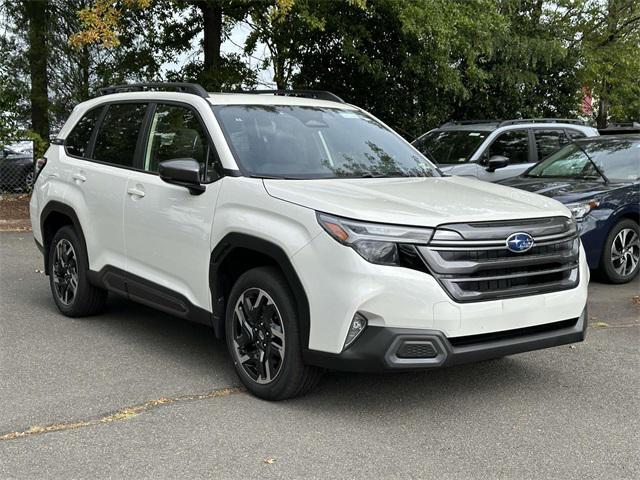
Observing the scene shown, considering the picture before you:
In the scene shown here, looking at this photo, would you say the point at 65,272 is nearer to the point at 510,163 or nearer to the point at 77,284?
the point at 77,284

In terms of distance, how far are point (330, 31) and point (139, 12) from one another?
3.52 metres

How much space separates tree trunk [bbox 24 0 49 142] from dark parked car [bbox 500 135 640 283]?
962 cm

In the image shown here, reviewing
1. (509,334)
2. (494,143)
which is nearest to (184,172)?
(509,334)

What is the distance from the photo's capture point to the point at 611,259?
8109mm

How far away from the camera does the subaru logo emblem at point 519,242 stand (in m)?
4.17

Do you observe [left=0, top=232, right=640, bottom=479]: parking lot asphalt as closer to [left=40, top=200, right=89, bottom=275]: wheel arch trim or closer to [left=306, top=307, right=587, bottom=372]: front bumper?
[left=306, top=307, right=587, bottom=372]: front bumper

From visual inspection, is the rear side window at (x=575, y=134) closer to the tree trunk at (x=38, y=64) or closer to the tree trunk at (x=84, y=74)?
the tree trunk at (x=84, y=74)

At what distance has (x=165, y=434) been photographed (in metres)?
4.03

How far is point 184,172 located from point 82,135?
2230mm

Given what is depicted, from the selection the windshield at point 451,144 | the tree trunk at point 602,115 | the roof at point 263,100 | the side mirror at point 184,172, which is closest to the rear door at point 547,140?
the windshield at point 451,144

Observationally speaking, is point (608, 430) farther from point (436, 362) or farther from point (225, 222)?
point (225, 222)

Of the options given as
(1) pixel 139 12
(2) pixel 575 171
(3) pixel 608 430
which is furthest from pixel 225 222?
(1) pixel 139 12

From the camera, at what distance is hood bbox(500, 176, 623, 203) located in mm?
7871

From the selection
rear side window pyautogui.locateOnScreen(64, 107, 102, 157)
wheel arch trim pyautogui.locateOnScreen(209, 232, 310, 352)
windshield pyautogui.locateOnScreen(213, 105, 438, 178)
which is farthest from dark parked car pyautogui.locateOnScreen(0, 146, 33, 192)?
wheel arch trim pyautogui.locateOnScreen(209, 232, 310, 352)
